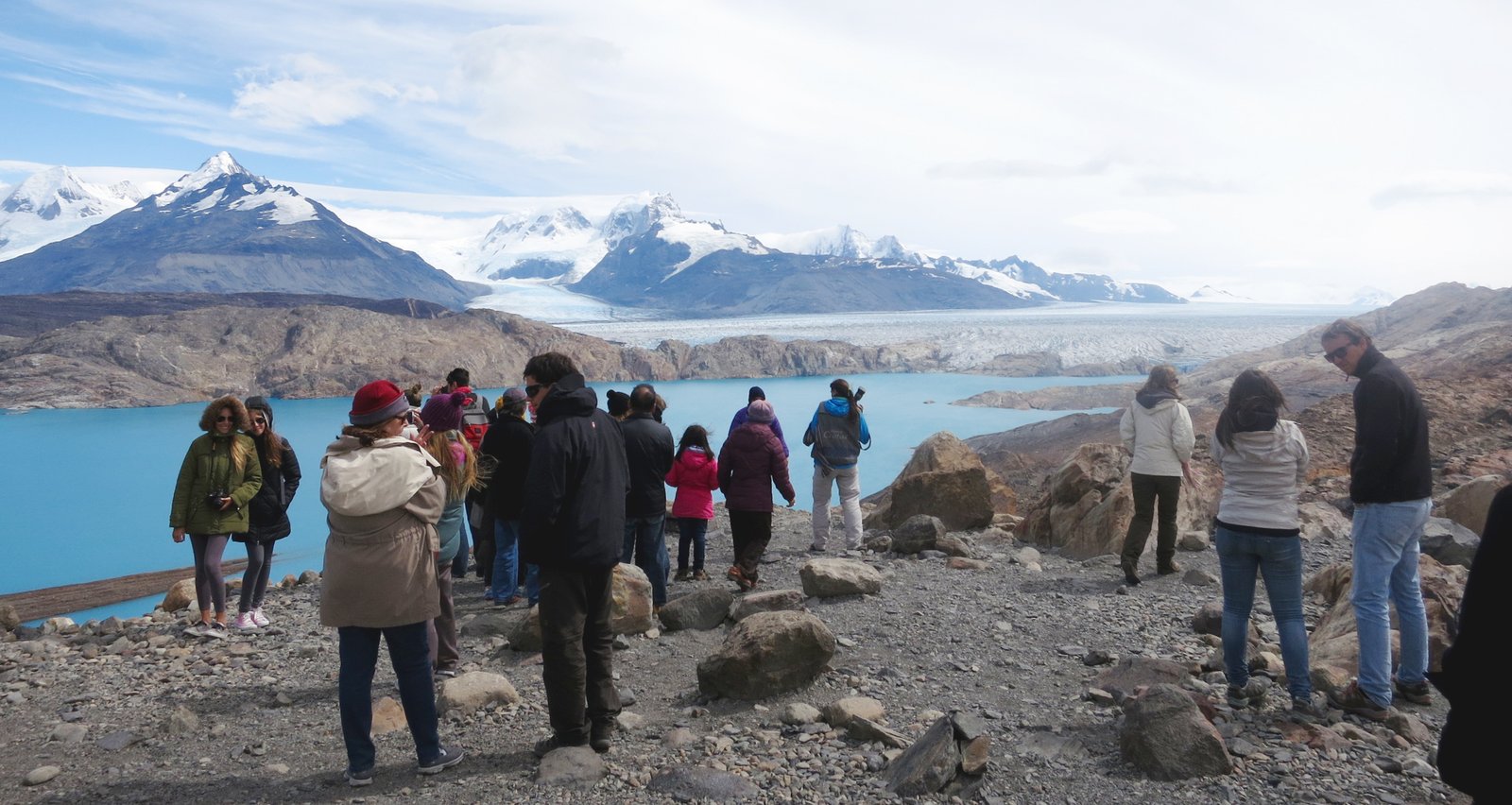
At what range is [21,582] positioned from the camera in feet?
63.0

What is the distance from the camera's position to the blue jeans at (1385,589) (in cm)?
407

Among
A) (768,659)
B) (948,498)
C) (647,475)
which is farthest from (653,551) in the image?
(948,498)

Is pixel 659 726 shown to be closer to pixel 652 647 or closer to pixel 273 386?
pixel 652 647

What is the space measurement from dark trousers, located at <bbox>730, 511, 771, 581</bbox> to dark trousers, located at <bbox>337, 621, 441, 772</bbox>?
399 cm

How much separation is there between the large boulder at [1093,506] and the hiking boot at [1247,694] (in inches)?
156

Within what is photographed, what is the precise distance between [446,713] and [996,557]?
5.42m

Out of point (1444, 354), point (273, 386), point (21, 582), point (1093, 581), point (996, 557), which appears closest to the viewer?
point (1093, 581)

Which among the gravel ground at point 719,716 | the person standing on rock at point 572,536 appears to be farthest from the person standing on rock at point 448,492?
the person standing on rock at point 572,536

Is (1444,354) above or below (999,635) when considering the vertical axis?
above

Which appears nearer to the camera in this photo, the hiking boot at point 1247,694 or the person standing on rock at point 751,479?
the hiking boot at point 1247,694

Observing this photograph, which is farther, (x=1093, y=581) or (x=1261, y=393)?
(x=1093, y=581)

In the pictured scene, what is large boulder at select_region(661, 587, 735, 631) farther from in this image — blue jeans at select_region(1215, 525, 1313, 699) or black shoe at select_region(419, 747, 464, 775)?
blue jeans at select_region(1215, 525, 1313, 699)

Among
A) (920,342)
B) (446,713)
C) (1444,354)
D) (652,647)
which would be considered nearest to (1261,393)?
(652,647)

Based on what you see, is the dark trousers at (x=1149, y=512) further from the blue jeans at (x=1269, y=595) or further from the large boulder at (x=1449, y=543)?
the blue jeans at (x=1269, y=595)
